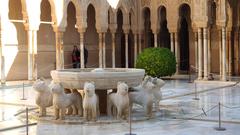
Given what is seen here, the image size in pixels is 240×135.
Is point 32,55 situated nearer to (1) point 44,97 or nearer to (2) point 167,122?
(1) point 44,97

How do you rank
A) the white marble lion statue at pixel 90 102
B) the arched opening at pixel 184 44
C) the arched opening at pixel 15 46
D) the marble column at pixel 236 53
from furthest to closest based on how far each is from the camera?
the arched opening at pixel 184 44
the marble column at pixel 236 53
the arched opening at pixel 15 46
the white marble lion statue at pixel 90 102

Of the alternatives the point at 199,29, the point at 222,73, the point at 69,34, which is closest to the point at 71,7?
the point at 69,34

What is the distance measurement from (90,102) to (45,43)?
15.7 m

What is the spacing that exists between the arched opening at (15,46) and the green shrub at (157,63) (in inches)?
259

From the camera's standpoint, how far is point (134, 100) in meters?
9.13

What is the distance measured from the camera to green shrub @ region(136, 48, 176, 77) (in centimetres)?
1936

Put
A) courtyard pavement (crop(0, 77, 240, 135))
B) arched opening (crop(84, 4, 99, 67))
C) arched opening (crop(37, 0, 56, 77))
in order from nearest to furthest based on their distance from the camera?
1. courtyard pavement (crop(0, 77, 240, 135))
2. arched opening (crop(37, 0, 56, 77))
3. arched opening (crop(84, 4, 99, 67))

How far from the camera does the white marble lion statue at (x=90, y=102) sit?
27.2 feet

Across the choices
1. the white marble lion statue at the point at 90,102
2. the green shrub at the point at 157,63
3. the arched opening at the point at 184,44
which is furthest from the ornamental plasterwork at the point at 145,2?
the white marble lion statue at the point at 90,102

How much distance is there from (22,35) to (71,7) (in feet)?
14.9

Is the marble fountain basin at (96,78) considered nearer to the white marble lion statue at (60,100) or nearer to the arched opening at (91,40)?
the white marble lion statue at (60,100)

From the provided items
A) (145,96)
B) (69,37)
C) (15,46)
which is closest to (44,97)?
(145,96)

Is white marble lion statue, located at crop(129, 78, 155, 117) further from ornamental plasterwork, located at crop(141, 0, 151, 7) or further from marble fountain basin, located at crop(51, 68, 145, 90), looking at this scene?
ornamental plasterwork, located at crop(141, 0, 151, 7)

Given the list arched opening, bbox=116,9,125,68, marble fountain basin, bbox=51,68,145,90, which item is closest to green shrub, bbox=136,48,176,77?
arched opening, bbox=116,9,125,68
